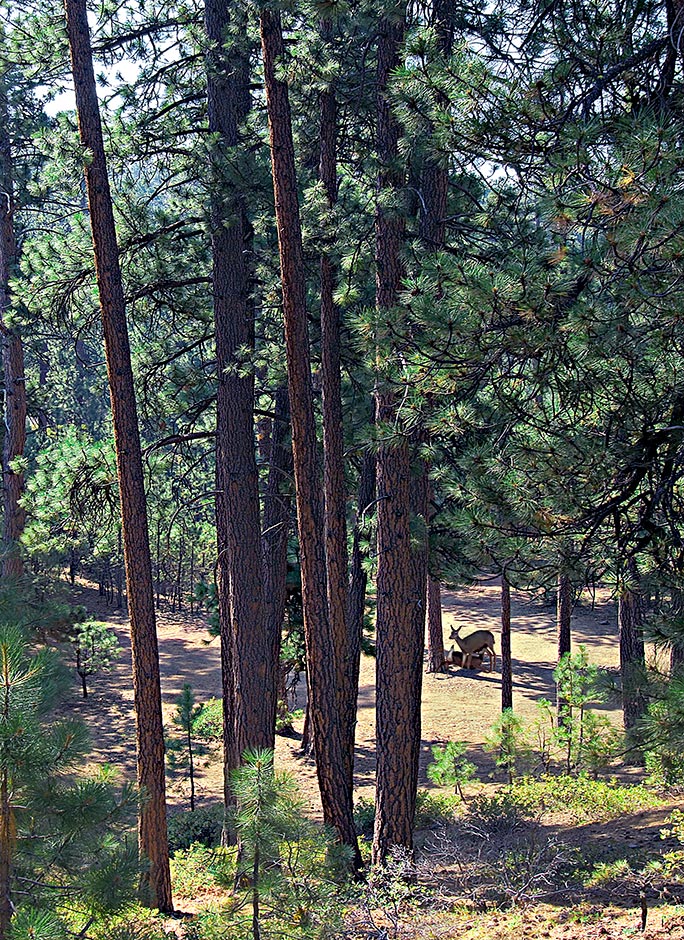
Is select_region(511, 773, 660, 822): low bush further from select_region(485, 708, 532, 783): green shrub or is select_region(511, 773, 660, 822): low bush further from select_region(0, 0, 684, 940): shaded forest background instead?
select_region(0, 0, 684, 940): shaded forest background

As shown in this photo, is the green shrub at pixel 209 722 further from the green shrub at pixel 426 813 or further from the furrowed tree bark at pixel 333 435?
the furrowed tree bark at pixel 333 435

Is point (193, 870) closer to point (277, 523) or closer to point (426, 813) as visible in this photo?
point (426, 813)

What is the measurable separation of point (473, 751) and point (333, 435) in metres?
9.55

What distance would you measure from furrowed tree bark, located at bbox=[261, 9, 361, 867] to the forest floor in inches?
55.0

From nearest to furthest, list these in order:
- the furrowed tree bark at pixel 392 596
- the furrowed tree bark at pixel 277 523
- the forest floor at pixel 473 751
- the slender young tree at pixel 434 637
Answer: the forest floor at pixel 473 751 → the furrowed tree bark at pixel 392 596 → the furrowed tree bark at pixel 277 523 → the slender young tree at pixel 434 637

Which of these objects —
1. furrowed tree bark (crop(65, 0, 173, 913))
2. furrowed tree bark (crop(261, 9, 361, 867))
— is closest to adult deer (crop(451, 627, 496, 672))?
furrowed tree bark (crop(261, 9, 361, 867))

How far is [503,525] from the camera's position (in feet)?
18.5

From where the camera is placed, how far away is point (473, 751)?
16.8m

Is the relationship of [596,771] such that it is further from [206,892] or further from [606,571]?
[606,571]

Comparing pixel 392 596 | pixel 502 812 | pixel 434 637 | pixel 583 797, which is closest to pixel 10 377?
pixel 392 596

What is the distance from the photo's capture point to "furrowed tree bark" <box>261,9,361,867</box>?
8211 millimetres

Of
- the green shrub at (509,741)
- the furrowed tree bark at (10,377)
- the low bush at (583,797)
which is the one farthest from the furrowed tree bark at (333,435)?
the furrowed tree bark at (10,377)

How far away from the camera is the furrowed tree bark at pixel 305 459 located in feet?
26.9

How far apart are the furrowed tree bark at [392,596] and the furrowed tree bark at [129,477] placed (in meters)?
2.30
